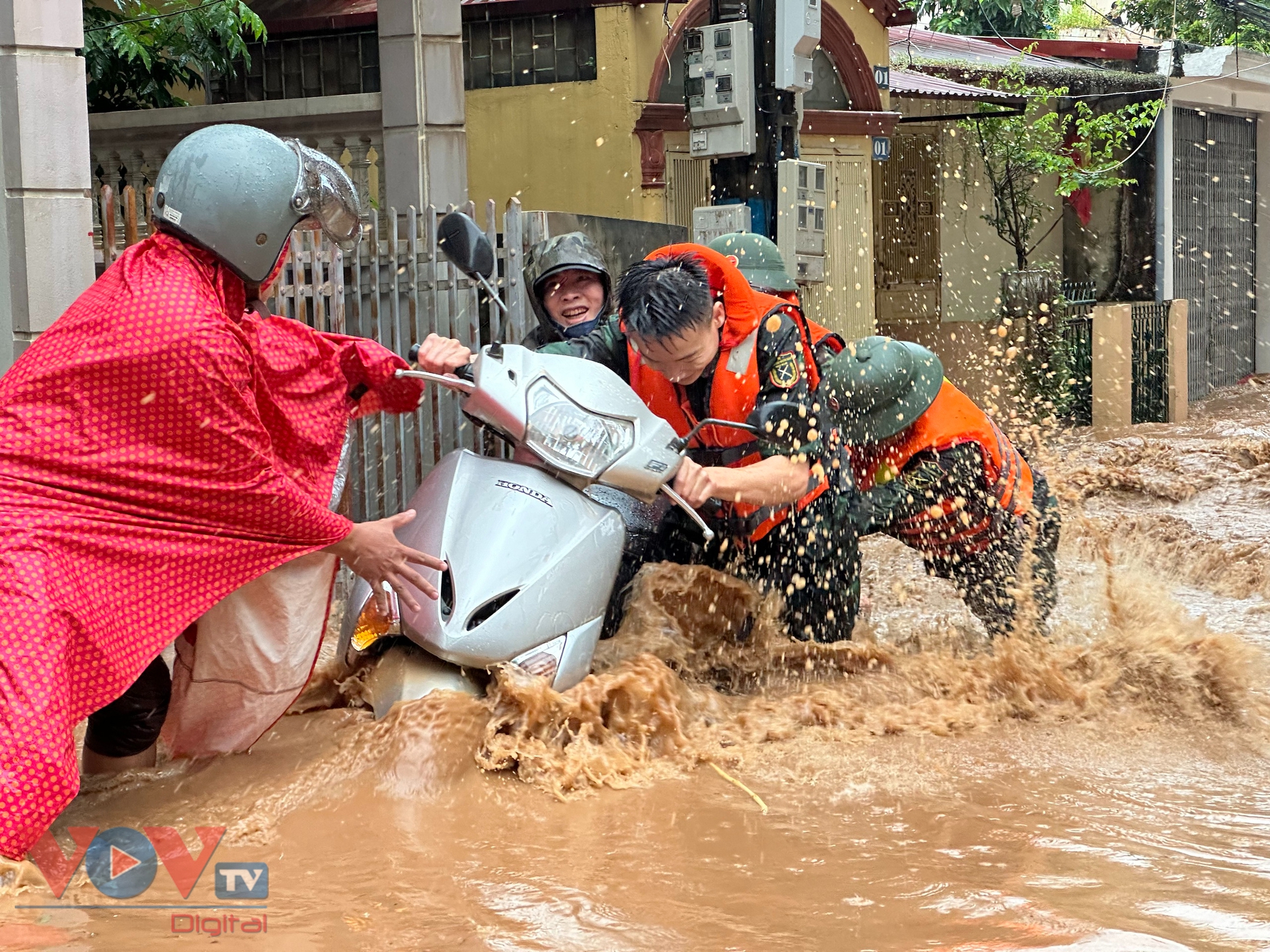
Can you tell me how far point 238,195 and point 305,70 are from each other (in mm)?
8252

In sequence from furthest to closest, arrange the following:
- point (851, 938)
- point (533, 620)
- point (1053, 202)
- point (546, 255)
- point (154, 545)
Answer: point (1053, 202) → point (546, 255) → point (533, 620) → point (154, 545) → point (851, 938)

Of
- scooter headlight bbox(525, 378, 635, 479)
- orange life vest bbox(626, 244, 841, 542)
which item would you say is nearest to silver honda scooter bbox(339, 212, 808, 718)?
scooter headlight bbox(525, 378, 635, 479)

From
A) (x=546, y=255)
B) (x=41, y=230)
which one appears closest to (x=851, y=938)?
(x=546, y=255)

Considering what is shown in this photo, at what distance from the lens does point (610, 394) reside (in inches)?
149

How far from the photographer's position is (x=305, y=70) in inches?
432

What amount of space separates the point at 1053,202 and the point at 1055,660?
13.4m

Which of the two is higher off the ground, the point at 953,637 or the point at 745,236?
the point at 745,236

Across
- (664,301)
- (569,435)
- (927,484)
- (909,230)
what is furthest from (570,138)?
(569,435)

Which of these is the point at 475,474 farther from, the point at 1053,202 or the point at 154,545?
the point at 1053,202

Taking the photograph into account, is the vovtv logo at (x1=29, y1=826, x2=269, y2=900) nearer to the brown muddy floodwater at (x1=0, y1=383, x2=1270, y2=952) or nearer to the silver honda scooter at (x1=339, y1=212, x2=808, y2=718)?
the brown muddy floodwater at (x1=0, y1=383, x2=1270, y2=952)

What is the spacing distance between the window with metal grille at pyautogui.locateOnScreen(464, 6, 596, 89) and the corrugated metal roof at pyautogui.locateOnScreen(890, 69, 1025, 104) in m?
3.73

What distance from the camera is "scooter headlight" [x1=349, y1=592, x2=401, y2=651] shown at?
148 inches

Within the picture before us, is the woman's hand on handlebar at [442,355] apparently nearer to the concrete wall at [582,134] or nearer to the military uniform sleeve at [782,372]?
the military uniform sleeve at [782,372]

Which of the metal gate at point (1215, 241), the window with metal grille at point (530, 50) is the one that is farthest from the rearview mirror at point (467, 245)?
the metal gate at point (1215, 241)
